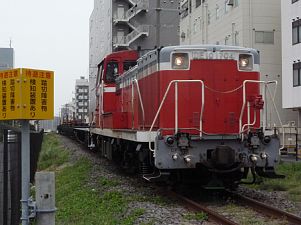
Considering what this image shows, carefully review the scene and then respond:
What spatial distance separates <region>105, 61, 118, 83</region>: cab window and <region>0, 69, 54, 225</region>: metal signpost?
1050 centimetres

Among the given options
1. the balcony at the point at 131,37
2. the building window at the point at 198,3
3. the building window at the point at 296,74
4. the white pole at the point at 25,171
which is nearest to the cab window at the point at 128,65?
the white pole at the point at 25,171

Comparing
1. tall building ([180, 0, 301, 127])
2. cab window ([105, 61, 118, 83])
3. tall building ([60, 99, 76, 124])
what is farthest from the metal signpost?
tall building ([60, 99, 76, 124])

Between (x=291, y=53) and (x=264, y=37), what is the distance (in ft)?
15.8

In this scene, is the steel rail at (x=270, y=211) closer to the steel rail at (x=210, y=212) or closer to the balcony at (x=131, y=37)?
the steel rail at (x=210, y=212)

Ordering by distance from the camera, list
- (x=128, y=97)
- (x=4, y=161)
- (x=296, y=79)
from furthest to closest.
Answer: (x=296, y=79) → (x=128, y=97) → (x=4, y=161)

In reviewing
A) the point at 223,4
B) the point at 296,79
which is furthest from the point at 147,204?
the point at 223,4

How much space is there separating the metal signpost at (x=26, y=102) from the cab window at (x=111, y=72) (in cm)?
1050

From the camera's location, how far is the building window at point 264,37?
36.9 meters

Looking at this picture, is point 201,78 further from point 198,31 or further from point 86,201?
point 198,31

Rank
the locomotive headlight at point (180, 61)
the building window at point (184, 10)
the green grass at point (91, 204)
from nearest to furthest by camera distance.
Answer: the green grass at point (91, 204) < the locomotive headlight at point (180, 61) < the building window at point (184, 10)

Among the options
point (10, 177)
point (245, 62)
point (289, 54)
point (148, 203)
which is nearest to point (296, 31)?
point (289, 54)

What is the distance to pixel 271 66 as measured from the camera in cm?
3694

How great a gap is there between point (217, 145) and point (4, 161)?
4594mm

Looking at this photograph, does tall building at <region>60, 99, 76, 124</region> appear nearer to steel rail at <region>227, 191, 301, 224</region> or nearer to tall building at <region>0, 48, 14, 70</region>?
tall building at <region>0, 48, 14, 70</region>
